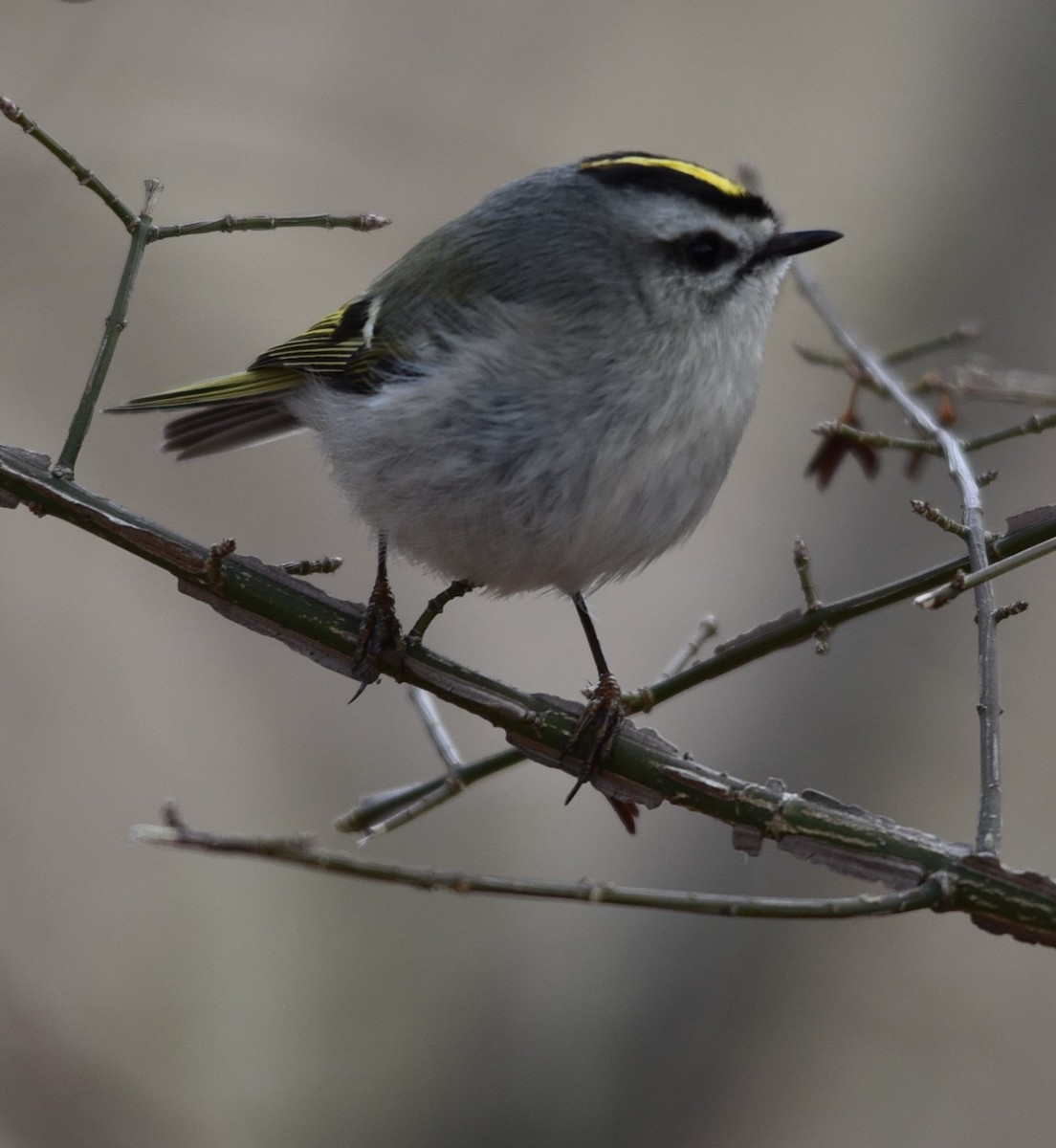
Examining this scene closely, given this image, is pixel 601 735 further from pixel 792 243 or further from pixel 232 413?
pixel 232 413

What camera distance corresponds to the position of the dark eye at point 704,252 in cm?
202

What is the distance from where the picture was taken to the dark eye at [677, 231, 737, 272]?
2.02 meters

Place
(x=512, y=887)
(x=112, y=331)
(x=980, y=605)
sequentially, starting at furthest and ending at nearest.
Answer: (x=112, y=331) → (x=980, y=605) → (x=512, y=887)

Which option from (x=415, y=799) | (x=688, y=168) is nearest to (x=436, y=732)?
(x=415, y=799)

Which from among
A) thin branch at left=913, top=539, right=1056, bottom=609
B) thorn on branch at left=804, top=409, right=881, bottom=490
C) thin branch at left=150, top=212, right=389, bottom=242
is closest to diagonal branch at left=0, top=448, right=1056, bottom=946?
thin branch at left=913, top=539, right=1056, bottom=609

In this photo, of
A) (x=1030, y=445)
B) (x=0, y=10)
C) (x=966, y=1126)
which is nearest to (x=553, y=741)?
(x=0, y=10)

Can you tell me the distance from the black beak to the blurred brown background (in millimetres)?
1452

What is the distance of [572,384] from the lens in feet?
6.35

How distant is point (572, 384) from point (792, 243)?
41 cm

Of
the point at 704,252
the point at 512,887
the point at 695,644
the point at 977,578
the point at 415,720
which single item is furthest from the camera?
the point at 415,720

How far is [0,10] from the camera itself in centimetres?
267

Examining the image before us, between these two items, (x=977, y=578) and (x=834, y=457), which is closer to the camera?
(x=977, y=578)

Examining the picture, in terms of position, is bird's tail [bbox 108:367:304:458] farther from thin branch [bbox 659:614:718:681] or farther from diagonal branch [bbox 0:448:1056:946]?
thin branch [bbox 659:614:718:681]

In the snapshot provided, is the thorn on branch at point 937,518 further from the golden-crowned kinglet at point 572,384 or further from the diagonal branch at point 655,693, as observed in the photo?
the golden-crowned kinglet at point 572,384
